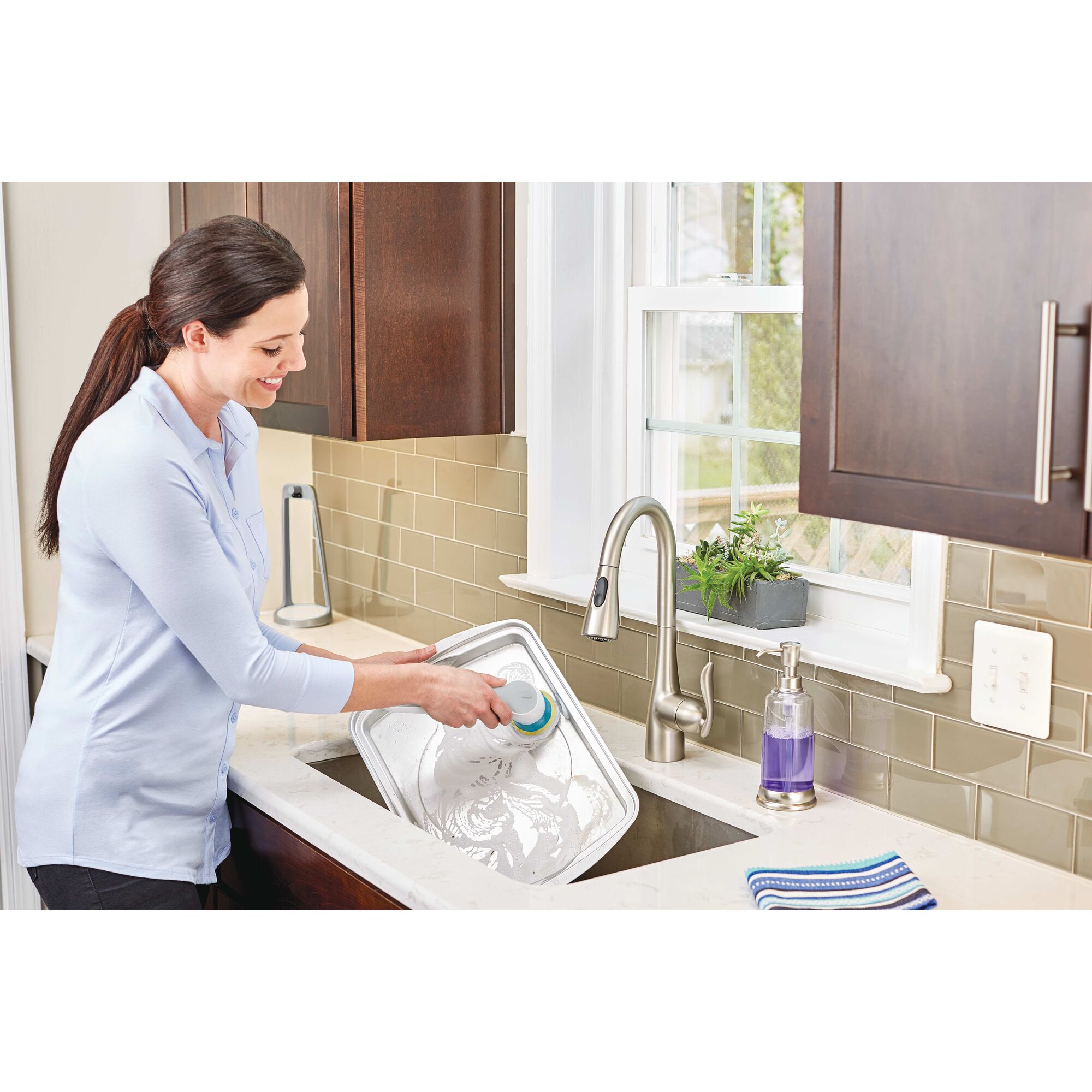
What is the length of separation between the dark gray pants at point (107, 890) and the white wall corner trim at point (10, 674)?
36.3 inches

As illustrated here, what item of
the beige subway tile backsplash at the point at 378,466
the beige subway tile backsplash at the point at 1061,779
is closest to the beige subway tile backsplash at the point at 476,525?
the beige subway tile backsplash at the point at 378,466

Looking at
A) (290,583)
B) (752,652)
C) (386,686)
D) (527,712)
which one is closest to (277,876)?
(386,686)

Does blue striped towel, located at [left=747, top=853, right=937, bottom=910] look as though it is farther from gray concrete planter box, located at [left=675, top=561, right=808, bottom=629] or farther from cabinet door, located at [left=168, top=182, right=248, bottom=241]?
cabinet door, located at [left=168, top=182, right=248, bottom=241]

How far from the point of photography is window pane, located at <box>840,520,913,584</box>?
5.85ft

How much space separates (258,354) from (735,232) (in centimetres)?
85

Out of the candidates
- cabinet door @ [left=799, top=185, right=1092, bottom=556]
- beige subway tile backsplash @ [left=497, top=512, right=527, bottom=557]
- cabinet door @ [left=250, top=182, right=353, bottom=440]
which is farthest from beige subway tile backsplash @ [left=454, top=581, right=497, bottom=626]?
cabinet door @ [left=799, top=185, right=1092, bottom=556]

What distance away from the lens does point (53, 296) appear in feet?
8.27

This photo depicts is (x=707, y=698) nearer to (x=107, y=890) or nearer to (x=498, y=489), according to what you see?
(x=498, y=489)

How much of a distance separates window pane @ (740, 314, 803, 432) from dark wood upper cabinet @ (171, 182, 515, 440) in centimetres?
52

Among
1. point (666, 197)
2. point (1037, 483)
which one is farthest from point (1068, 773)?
point (666, 197)

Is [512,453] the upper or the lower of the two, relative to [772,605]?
upper

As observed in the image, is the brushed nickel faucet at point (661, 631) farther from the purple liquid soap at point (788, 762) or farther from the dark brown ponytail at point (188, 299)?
the dark brown ponytail at point (188, 299)

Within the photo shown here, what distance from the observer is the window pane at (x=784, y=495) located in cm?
192
